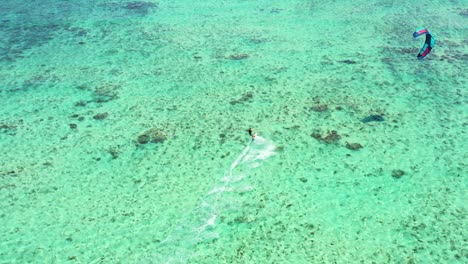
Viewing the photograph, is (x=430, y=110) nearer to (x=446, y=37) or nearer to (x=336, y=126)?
(x=336, y=126)

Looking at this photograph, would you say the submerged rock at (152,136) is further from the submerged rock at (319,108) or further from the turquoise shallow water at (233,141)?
the submerged rock at (319,108)

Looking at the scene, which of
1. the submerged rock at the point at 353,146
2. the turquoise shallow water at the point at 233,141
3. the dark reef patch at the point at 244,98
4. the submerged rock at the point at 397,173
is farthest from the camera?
the dark reef patch at the point at 244,98

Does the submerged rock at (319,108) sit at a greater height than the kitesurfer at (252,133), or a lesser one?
greater

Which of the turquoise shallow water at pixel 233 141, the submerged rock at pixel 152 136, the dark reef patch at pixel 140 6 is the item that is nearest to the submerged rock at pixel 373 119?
the turquoise shallow water at pixel 233 141

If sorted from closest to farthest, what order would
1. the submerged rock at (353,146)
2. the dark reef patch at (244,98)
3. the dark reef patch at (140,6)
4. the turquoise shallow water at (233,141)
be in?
the turquoise shallow water at (233,141), the submerged rock at (353,146), the dark reef patch at (244,98), the dark reef patch at (140,6)

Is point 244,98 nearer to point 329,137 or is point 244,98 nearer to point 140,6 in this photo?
point 329,137

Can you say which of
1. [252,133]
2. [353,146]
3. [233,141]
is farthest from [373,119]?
[233,141]

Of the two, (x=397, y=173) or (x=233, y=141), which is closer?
(x=397, y=173)

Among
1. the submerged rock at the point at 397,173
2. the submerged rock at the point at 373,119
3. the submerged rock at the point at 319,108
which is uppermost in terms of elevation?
the submerged rock at the point at 319,108

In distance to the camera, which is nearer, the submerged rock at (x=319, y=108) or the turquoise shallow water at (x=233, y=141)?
the turquoise shallow water at (x=233, y=141)
